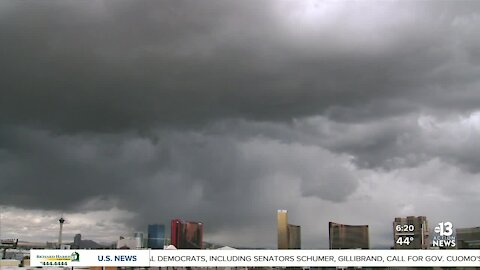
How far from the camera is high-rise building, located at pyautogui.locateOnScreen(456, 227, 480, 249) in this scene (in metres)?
187

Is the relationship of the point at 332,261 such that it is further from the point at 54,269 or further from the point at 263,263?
the point at 54,269

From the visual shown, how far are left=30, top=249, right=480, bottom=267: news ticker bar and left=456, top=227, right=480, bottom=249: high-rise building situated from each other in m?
92.3

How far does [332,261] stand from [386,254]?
10.1 m

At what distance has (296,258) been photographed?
97.4 metres

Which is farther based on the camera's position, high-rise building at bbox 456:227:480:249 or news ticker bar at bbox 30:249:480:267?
high-rise building at bbox 456:227:480:249

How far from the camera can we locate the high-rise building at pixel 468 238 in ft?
615

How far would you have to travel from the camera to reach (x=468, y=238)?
193000 millimetres

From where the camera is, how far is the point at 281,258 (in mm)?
97562

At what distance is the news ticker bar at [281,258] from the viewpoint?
319 feet

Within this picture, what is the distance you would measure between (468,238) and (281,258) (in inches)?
4705

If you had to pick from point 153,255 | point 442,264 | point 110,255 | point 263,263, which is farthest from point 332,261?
point 110,255

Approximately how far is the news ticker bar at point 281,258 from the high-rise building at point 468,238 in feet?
303

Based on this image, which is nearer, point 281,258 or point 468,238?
point 281,258

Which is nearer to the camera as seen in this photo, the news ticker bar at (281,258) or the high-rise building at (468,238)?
the news ticker bar at (281,258)
